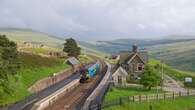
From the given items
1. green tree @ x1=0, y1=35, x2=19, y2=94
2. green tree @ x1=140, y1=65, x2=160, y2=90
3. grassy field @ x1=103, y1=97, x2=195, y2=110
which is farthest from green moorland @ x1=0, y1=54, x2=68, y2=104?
green tree @ x1=140, y1=65, x2=160, y2=90

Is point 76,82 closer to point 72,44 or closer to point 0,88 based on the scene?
point 0,88

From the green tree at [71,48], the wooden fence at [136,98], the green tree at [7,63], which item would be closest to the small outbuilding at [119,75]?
the wooden fence at [136,98]


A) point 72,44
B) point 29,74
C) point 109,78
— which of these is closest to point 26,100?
point 29,74

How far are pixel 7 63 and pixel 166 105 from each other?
101ft

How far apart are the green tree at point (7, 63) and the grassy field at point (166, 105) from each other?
1951cm

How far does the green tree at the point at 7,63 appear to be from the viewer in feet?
229

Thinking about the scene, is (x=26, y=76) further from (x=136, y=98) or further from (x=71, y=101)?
(x=136, y=98)

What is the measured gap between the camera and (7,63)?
74.8 m

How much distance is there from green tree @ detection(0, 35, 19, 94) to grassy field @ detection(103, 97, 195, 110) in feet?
64.0

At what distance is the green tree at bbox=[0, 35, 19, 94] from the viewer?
69.7 m

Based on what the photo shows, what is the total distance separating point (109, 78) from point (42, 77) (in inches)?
697

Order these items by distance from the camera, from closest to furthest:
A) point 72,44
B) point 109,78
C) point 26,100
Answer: point 26,100
point 109,78
point 72,44

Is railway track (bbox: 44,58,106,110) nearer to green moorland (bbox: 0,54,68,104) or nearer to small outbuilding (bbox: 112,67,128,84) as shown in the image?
green moorland (bbox: 0,54,68,104)

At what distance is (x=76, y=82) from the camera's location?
102000 mm
